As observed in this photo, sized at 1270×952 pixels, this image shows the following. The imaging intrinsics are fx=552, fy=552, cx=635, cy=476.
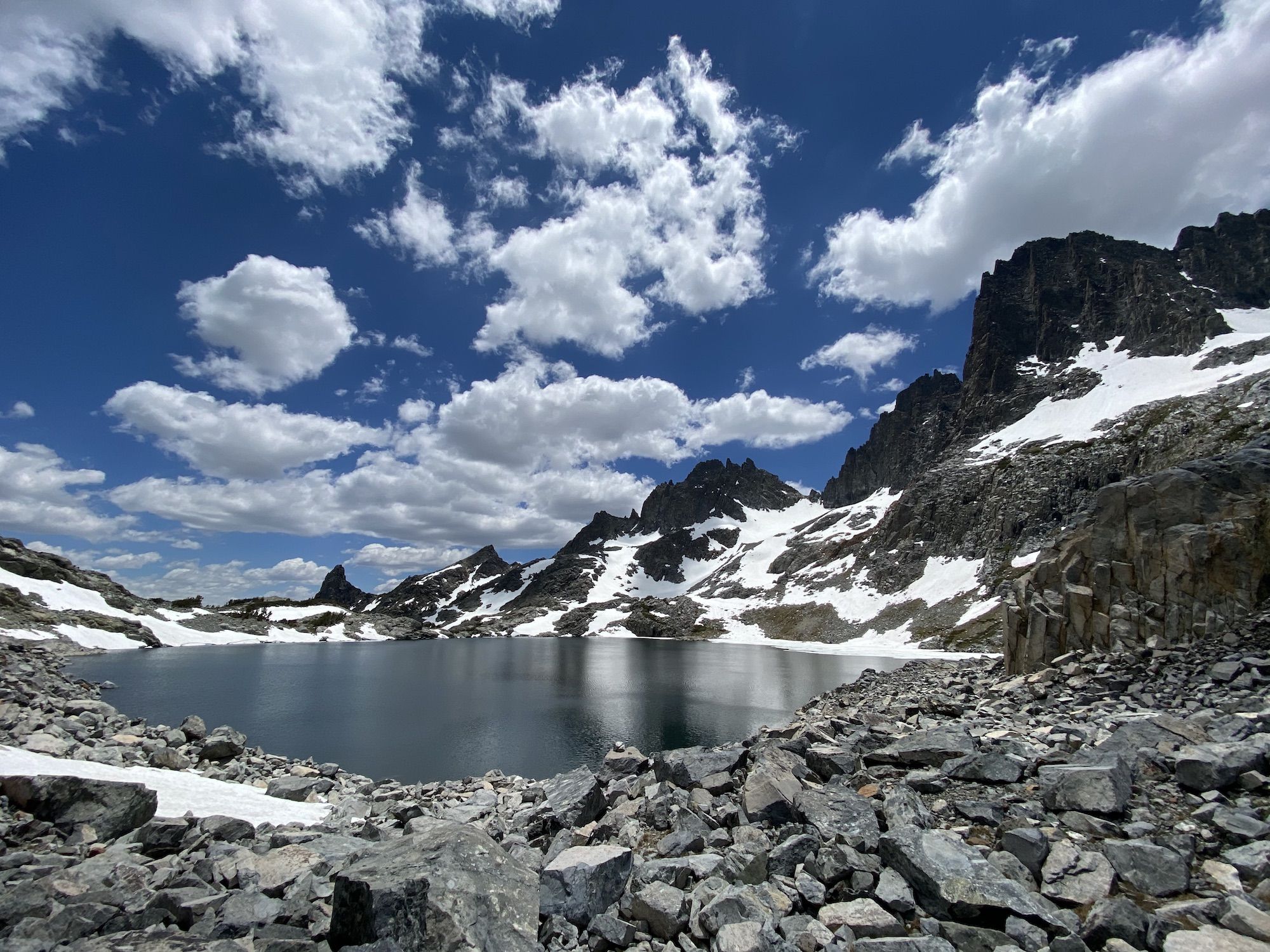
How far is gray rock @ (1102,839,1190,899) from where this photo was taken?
7.02 m

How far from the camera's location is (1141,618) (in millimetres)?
27641

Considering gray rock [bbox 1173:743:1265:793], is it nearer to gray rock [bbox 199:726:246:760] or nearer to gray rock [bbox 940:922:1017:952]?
Result: gray rock [bbox 940:922:1017:952]

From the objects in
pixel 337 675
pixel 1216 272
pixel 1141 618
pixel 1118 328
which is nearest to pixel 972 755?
pixel 1141 618

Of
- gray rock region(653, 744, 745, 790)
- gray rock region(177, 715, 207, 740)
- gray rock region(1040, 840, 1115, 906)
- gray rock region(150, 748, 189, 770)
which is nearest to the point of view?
gray rock region(1040, 840, 1115, 906)

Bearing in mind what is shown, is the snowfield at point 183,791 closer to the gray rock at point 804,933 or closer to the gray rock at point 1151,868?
the gray rock at point 804,933

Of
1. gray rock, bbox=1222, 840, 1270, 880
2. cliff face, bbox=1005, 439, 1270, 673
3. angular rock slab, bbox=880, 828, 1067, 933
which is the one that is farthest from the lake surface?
gray rock, bbox=1222, 840, 1270, 880

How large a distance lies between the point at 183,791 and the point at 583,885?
534 inches

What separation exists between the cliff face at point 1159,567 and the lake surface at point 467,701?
19.4 m

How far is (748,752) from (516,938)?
9449 mm

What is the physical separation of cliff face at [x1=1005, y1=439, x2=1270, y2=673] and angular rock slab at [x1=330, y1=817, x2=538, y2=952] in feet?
94.7

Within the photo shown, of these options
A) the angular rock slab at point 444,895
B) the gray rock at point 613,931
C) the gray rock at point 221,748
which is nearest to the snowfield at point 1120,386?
the gray rock at point 613,931

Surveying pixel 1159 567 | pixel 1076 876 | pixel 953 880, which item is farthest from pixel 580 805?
pixel 1159 567

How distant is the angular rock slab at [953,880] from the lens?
6836 mm

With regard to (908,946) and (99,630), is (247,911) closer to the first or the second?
(908,946)
